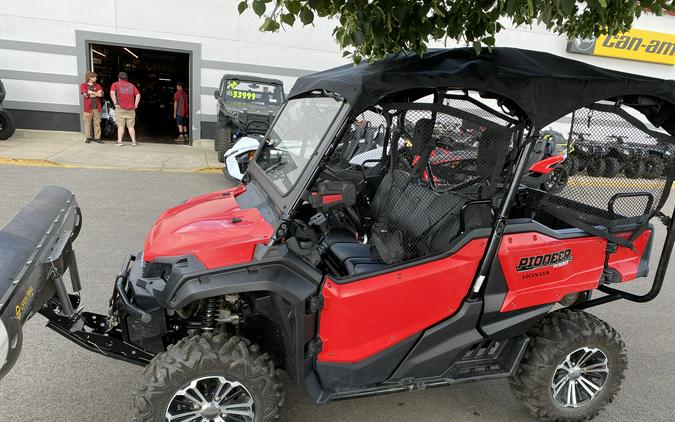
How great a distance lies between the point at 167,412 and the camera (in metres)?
2.30

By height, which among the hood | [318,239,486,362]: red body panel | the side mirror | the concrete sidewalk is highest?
the side mirror

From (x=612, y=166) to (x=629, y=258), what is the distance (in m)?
0.68

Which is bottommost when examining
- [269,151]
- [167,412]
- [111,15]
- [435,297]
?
[167,412]

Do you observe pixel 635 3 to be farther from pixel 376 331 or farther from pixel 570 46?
pixel 570 46

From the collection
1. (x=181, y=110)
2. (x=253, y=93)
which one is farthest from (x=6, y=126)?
(x=253, y=93)

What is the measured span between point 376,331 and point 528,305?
0.92 metres

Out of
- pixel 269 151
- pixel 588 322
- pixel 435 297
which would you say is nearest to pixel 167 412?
pixel 435 297

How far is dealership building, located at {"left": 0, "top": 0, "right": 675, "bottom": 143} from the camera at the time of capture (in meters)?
11.6

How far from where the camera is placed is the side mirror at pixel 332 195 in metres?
2.20

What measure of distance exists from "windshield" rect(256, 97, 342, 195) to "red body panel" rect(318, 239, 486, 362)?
0.66 m

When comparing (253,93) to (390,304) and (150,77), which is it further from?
(150,77)

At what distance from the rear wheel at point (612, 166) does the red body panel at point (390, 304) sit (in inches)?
35.1

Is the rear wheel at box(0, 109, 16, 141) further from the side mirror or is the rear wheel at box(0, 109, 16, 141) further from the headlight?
the side mirror

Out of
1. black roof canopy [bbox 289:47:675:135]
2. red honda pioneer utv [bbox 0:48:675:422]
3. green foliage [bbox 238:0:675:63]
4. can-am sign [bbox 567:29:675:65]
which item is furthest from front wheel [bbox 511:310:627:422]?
can-am sign [bbox 567:29:675:65]
